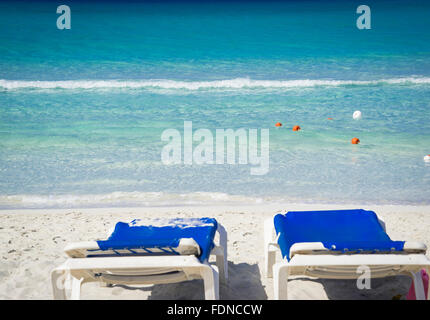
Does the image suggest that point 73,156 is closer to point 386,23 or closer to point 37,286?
point 37,286

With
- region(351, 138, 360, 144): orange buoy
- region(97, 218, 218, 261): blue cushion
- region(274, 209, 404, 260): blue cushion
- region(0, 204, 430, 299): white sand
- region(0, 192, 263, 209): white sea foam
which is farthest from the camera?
region(351, 138, 360, 144): orange buoy

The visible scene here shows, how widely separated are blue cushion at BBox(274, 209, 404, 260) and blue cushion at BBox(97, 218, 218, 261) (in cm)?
51

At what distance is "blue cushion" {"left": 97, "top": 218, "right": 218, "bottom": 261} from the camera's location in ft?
8.68

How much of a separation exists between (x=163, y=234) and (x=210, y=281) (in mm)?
709

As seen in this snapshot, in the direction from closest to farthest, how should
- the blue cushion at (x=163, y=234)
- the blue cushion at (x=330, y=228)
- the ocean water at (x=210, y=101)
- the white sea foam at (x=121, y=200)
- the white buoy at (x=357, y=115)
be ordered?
the blue cushion at (x=163, y=234), the blue cushion at (x=330, y=228), the white sea foam at (x=121, y=200), the ocean water at (x=210, y=101), the white buoy at (x=357, y=115)

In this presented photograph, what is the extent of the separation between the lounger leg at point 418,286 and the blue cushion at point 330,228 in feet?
0.83

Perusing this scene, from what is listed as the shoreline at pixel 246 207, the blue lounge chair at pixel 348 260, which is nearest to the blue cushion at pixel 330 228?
the blue lounge chair at pixel 348 260

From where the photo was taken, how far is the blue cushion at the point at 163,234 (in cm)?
265

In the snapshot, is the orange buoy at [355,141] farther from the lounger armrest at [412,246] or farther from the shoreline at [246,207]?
the lounger armrest at [412,246]

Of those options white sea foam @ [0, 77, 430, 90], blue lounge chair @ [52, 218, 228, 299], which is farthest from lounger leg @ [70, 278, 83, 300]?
white sea foam @ [0, 77, 430, 90]

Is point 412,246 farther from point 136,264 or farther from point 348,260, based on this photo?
point 136,264

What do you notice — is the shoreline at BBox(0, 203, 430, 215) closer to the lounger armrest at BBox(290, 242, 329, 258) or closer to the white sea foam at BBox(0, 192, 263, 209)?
the white sea foam at BBox(0, 192, 263, 209)

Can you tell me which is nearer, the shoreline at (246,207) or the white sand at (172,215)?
the white sand at (172,215)

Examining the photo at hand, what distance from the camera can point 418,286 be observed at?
2664 mm
